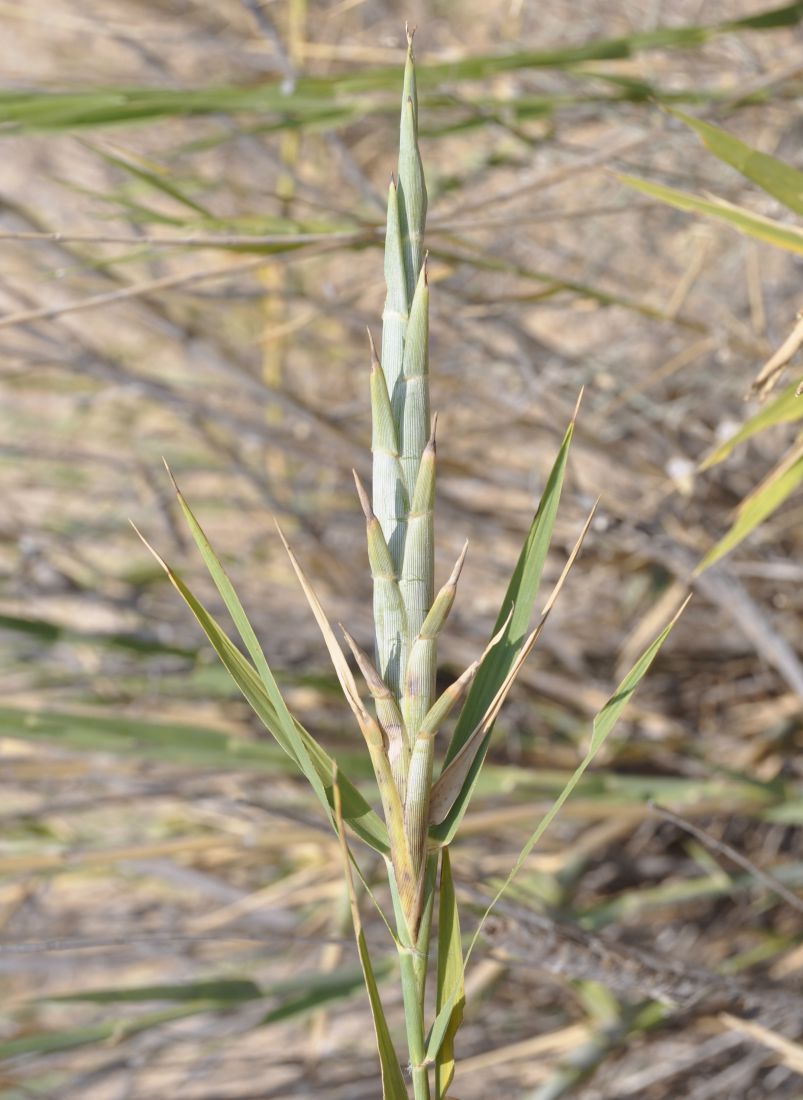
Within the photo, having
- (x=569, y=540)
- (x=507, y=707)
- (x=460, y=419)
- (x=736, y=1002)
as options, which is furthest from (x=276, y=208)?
(x=736, y=1002)

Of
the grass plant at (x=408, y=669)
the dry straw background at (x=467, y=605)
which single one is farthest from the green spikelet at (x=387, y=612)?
the dry straw background at (x=467, y=605)

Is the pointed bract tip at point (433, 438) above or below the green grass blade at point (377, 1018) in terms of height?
above

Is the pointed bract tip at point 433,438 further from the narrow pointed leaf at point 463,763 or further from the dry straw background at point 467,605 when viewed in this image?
the dry straw background at point 467,605

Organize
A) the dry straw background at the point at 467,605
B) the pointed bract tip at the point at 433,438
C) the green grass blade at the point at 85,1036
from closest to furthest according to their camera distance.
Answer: the pointed bract tip at the point at 433,438 < the green grass blade at the point at 85,1036 < the dry straw background at the point at 467,605

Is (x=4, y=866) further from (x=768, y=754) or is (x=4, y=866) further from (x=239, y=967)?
(x=768, y=754)

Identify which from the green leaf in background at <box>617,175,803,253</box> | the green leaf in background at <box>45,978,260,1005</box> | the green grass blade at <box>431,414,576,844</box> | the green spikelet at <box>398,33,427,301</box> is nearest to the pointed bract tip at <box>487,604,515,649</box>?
the green grass blade at <box>431,414,576,844</box>

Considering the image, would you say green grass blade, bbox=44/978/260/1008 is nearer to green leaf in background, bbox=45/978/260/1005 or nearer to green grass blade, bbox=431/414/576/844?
green leaf in background, bbox=45/978/260/1005
